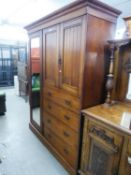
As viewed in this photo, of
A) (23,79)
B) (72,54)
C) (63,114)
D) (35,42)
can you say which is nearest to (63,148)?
(63,114)

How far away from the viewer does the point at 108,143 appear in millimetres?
1309

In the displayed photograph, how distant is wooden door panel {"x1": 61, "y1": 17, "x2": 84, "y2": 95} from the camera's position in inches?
57.9

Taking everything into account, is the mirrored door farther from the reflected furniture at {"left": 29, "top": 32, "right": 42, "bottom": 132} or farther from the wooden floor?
the wooden floor

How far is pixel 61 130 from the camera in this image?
6.35 feet

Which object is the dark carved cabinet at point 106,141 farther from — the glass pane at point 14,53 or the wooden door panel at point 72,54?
the glass pane at point 14,53

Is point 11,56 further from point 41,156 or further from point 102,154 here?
point 102,154

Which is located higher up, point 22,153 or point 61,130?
point 61,130

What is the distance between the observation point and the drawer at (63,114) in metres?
1.65

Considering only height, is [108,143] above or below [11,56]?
below

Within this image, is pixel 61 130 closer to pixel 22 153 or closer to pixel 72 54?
pixel 22 153

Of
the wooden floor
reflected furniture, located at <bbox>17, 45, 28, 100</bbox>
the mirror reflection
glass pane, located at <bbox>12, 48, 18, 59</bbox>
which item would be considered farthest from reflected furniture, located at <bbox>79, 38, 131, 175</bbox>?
glass pane, located at <bbox>12, 48, 18, 59</bbox>

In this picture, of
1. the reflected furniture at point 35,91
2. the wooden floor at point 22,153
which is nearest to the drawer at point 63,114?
the reflected furniture at point 35,91

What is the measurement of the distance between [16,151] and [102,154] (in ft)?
4.79

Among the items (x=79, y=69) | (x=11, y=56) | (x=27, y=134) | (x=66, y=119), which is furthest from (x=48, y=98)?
(x=11, y=56)
